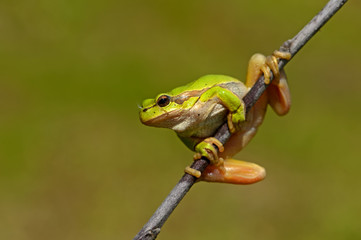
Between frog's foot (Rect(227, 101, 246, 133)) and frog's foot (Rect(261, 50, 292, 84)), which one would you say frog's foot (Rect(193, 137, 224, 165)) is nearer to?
frog's foot (Rect(227, 101, 246, 133))

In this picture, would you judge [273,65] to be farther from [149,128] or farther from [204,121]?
[149,128]

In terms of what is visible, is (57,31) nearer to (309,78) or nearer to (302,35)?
(309,78)

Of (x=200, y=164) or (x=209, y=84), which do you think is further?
(x=209, y=84)

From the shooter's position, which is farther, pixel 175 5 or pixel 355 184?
pixel 175 5

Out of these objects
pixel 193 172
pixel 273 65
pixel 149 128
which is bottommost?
pixel 193 172

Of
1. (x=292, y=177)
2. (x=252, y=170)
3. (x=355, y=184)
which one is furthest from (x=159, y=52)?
(x=252, y=170)

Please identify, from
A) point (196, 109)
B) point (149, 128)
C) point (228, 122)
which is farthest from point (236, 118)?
point (149, 128)
